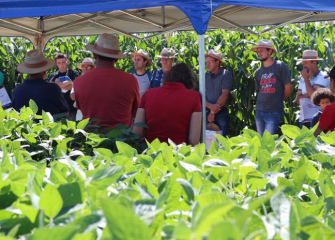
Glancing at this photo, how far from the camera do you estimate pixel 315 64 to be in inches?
314

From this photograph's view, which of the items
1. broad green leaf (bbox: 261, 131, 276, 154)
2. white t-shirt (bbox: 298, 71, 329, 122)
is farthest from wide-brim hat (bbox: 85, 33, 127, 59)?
broad green leaf (bbox: 261, 131, 276, 154)

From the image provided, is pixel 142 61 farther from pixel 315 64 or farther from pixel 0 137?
pixel 0 137

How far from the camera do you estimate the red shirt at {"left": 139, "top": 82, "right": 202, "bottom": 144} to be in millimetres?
4969

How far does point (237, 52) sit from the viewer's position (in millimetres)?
10297

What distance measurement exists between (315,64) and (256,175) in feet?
21.2

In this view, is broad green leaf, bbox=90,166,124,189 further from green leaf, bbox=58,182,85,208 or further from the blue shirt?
the blue shirt

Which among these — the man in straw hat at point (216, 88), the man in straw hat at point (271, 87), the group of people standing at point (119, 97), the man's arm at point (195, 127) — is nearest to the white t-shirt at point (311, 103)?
the man in straw hat at point (271, 87)

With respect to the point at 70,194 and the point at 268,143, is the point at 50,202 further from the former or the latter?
the point at 268,143

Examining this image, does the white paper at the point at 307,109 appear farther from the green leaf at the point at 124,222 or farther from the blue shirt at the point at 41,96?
the green leaf at the point at 124,222

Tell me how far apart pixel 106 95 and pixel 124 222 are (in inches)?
169

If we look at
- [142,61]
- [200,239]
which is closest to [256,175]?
[200,239]

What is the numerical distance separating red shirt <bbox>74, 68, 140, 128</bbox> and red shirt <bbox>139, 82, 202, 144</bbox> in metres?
0.27

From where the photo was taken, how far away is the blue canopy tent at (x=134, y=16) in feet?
19.2

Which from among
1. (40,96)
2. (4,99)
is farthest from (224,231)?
(4,99)
